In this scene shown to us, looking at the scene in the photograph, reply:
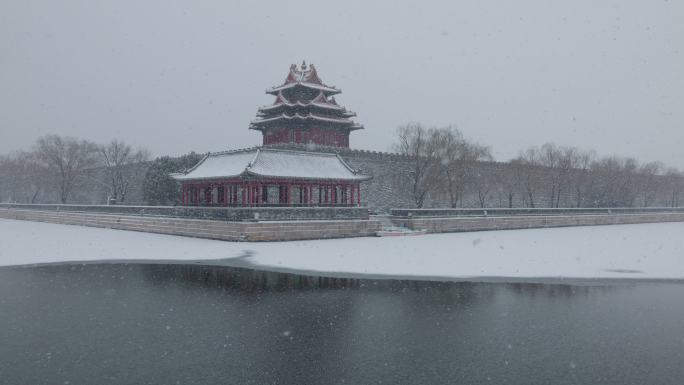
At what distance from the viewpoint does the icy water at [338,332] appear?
19.5 ft

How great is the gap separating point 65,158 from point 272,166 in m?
34.5

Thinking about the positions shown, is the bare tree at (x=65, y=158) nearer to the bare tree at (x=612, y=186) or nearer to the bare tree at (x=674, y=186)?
the bare tree at (x=612, y=186)

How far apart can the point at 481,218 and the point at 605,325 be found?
2465 centimetres

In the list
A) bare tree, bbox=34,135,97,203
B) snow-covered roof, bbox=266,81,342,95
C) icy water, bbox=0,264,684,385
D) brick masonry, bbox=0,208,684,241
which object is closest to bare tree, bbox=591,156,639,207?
brick masonry, bbox=0,208,684,241

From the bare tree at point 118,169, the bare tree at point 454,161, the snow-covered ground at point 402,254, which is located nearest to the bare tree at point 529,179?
the bare tree at point 454,161

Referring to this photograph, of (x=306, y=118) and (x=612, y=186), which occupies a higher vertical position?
(x=306, y=118)

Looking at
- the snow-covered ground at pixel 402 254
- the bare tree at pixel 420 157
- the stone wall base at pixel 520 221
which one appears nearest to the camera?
the snow-covered ground at pixel 402 254

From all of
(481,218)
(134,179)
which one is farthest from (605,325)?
(134,179)

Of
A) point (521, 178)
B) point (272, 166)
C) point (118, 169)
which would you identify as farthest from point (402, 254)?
point (118, 169)

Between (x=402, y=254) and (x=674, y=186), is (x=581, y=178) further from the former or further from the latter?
(x=402, y=254)

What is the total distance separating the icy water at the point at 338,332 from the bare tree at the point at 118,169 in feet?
122

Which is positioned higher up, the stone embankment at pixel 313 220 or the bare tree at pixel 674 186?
the bare tree at pixel 674 186

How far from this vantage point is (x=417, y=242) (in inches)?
911

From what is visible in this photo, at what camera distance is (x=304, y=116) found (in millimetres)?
41750
